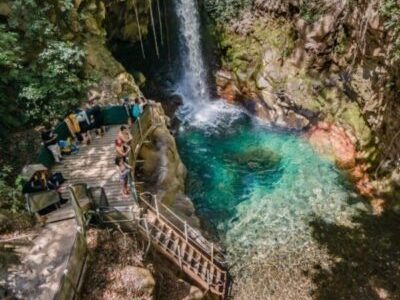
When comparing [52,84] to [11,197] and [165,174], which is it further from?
[165,174]

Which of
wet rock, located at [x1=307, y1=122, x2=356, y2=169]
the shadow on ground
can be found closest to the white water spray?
wet rock, located at [x1=307, y1=122, x2=356, y2=169]

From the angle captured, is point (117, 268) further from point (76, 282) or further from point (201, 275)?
point (201, 275)

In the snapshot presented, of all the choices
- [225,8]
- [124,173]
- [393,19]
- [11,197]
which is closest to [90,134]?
[124,173]

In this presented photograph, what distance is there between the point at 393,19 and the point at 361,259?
33.3ft

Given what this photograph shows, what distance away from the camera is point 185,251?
13.3 m

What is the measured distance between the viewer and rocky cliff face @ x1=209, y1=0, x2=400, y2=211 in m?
17.7

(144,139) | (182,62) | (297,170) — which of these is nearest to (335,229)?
(297,170)

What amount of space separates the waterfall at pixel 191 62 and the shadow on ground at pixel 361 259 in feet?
45.9

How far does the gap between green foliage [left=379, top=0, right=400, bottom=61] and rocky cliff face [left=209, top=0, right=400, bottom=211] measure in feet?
0.14

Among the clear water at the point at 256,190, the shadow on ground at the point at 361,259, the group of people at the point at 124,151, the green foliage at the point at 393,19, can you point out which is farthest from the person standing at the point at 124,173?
the green foliage at the point at 393,19

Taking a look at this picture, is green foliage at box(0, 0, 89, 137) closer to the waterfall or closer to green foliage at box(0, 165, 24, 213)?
green foliage at box(0, 165, 24, 213)

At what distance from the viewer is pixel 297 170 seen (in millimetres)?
19922

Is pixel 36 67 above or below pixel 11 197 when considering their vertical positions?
above

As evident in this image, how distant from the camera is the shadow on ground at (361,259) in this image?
1350cm
